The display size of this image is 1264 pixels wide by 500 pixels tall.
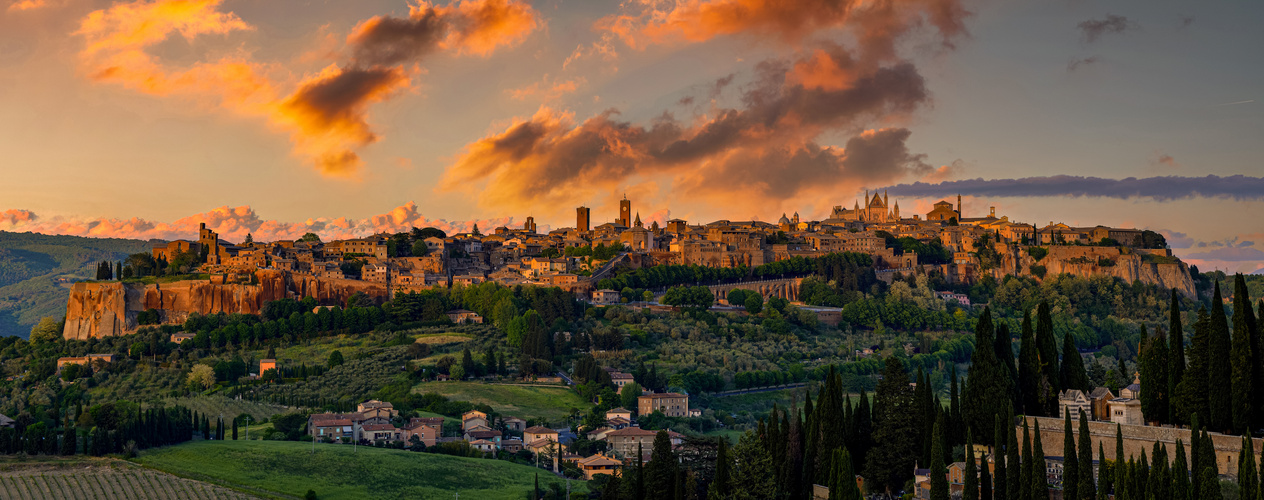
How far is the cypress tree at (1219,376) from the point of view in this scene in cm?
2823

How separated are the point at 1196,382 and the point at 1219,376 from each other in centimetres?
65

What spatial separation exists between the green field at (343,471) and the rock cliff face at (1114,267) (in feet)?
180

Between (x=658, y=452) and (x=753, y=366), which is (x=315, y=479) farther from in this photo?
(x=753, y=366)

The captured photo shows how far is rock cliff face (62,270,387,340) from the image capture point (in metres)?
76.5

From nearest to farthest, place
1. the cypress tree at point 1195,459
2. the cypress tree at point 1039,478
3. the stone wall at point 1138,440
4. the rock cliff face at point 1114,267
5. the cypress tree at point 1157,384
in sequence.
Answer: the cypress tree at point 1195,459
the cypress tree at point 1039,478
the stone wall at point 1138,440
the cypress tree at point 1157,384
the rock cliff face at point 1114,267

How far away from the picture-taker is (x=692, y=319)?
75.0 m

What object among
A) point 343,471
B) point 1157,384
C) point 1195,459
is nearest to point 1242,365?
point 1157,384

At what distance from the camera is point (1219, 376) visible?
2845cm

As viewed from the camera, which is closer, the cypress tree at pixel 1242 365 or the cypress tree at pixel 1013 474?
the cypress tree at pixel 1242 365

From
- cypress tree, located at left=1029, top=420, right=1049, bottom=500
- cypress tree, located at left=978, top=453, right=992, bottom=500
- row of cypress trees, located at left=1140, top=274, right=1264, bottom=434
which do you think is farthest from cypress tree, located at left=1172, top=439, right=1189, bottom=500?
cypress tree, located at left=978, top=453, right=992, bottom=500

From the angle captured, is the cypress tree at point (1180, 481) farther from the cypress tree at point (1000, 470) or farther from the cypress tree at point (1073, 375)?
the cypress tree at point (1073, 375)

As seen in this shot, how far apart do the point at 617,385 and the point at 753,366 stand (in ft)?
31.8

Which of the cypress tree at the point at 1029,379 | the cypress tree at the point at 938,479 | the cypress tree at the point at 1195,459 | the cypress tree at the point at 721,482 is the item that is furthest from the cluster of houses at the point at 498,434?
the cypress tree at the point at 1195,459

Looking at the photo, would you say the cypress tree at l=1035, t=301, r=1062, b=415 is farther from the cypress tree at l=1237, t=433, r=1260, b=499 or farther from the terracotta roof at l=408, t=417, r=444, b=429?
the terracotta roof at l=408, t=417, r=444, b=429
